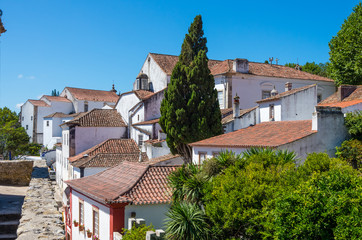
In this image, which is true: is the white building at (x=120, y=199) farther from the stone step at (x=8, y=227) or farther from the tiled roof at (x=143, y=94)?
the tiled roof at (x=143, y=94)

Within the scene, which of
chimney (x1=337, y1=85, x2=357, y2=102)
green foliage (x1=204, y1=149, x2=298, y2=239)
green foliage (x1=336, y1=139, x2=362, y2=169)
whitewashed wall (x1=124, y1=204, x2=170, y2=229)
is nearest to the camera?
green foliage (x1=204, y1=149, x2=298, y2=239)

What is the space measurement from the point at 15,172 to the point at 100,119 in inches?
689

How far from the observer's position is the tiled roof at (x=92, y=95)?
70.4 m

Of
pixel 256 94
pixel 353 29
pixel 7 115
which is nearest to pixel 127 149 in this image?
pixel 256 94

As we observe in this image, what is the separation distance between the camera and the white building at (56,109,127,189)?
3544cm

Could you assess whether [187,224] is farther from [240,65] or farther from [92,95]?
[92,95]

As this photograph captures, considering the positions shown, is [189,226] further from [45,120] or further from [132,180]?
[45,120]

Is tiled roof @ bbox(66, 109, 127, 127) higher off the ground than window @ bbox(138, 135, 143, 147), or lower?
higher

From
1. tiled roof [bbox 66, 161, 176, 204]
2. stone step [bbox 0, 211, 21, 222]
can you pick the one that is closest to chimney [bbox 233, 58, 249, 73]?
tiled roof [bbox 66, 161, 176, 204]

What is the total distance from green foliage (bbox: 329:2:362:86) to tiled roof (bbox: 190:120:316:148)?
16.9 meters

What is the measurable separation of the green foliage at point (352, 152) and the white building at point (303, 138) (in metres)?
0.40

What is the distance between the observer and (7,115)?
230ft

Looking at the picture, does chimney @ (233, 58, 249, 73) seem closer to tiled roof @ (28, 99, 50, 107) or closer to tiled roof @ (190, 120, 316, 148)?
tiled roof @ (190, 120, 316, 148)

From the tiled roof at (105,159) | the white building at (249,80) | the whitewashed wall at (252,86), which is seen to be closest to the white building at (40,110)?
the white building at (249,80)
